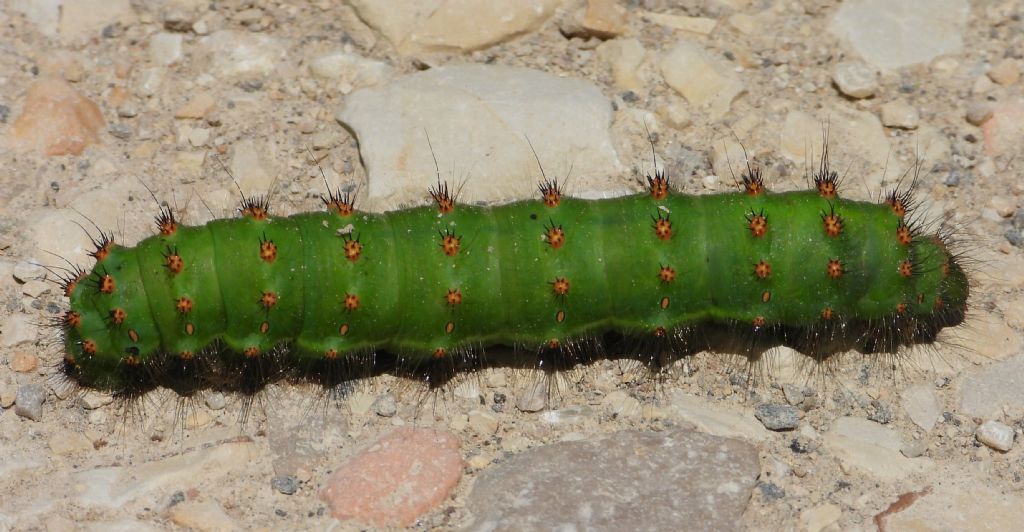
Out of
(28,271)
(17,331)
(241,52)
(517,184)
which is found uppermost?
(241,52)

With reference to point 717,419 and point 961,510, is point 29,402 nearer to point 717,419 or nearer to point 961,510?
point 717,419

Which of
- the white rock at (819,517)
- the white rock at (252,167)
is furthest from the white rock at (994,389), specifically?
the white rock at (252,167)

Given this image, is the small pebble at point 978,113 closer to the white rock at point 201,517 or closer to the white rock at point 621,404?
the white rock at point 621,404

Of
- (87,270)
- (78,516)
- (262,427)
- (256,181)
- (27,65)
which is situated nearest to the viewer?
(78,516)

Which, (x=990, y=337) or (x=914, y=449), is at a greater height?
(x=990, y=337)

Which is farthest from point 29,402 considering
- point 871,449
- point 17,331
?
point 871,449

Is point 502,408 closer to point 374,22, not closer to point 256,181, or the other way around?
point 256,181

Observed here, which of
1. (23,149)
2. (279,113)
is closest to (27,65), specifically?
(23,149)
